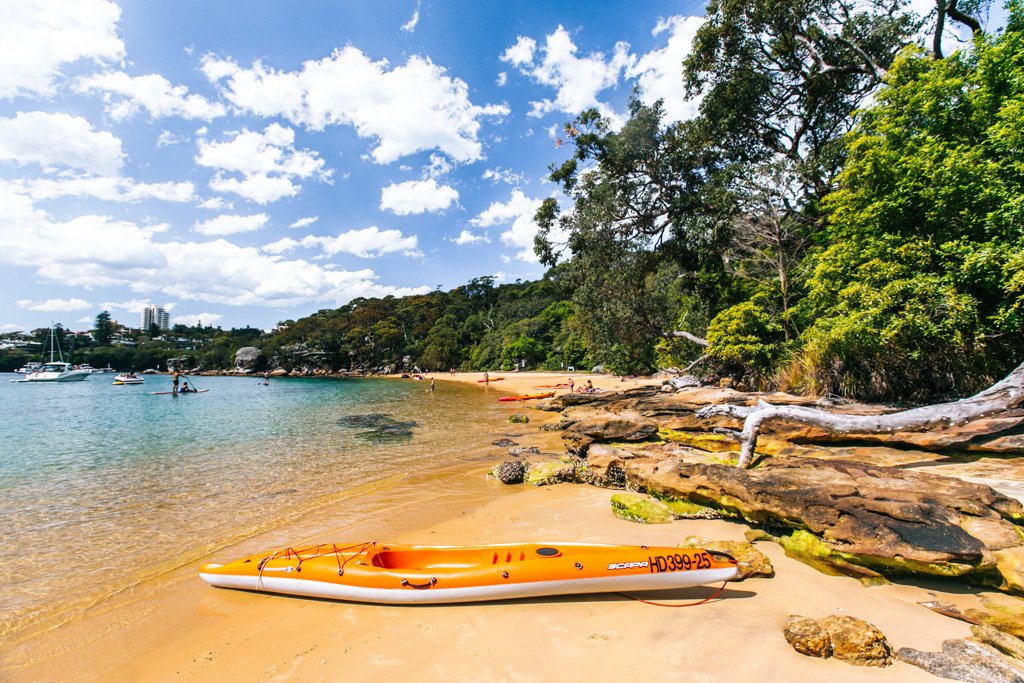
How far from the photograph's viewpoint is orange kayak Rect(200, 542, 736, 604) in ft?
13.5

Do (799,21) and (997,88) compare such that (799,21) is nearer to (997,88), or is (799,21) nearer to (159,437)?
(997,88)

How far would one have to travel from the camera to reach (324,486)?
948cm

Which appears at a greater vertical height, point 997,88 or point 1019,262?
point 997,88

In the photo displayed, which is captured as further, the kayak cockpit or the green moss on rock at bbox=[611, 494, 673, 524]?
the green moss on rock at bbox=[611, 494, 673, 524]

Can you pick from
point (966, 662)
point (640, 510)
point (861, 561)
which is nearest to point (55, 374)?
point (640, 510)

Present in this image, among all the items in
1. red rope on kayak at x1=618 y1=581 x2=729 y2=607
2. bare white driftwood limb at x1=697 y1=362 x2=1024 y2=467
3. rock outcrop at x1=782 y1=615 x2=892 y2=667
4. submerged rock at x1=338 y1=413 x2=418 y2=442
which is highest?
bare white driftwood limb at x1=697 y1=362 x2=1024 y2=467

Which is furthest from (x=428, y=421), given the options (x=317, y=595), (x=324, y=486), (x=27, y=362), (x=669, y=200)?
(x=27, y=362)

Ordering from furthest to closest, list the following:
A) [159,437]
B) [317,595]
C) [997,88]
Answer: [159,437], [997,88], [317,595]

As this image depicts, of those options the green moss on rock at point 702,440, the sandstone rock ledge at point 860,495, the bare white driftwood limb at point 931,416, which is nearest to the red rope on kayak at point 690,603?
the sandstone rock ledge at point 860,495

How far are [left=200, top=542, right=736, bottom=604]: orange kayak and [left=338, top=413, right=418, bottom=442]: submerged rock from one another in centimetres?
1047

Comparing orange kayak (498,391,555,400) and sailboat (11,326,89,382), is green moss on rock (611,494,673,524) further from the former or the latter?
sailboat (11,326,89,382)

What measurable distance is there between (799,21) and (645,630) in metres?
22.6

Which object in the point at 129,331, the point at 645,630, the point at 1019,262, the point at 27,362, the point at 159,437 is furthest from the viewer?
the point at 129,331

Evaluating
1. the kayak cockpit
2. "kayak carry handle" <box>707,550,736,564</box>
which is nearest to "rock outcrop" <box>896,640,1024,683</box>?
"kayak carry handle" <box>707,550,736,564</box>
